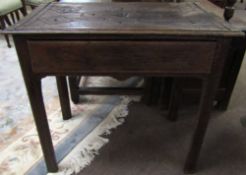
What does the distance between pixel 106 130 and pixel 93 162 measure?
26cm

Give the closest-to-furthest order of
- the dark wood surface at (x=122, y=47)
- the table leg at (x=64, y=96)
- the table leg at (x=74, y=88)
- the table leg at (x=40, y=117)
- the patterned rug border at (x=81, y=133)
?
the dark wood surface at (x=122, y=47) < the table leg at (x=40, y=117) < the patterned rug border at (x=81, y=133) < the table leg at (x=64, y=96) < the table leg at (x=74, y=88)

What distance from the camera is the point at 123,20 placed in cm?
95

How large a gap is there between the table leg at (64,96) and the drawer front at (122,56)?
48 centimetres

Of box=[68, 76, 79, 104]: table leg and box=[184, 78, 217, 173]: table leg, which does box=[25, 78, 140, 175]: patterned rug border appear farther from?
box=[184, 78, 217, 173]: table leg

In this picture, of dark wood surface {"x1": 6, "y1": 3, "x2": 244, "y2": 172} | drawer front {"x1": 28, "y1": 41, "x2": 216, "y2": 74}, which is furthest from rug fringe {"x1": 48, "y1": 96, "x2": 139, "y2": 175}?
drawer front {"x1": 28, "y1": 41, "x2": 216, "y2": 74}

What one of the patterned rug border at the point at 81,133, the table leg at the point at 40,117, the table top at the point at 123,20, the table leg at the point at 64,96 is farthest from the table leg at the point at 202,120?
the table leg at the point at 64,96

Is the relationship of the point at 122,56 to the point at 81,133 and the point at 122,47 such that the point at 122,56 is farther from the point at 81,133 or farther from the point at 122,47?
the point at 81,133

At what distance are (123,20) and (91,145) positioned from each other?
29.8 inches

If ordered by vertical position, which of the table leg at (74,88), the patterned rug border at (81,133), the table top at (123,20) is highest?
the table top at (123,20)

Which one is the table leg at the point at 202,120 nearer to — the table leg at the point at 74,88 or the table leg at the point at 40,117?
the table leg at the point at 40,117

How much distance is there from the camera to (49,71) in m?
0.88

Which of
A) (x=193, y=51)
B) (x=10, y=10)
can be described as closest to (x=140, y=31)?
(x=193, y=51)

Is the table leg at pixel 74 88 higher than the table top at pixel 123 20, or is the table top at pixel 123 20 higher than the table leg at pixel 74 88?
the table top at pixel 123 20

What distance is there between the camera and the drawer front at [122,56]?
83 centimetres
